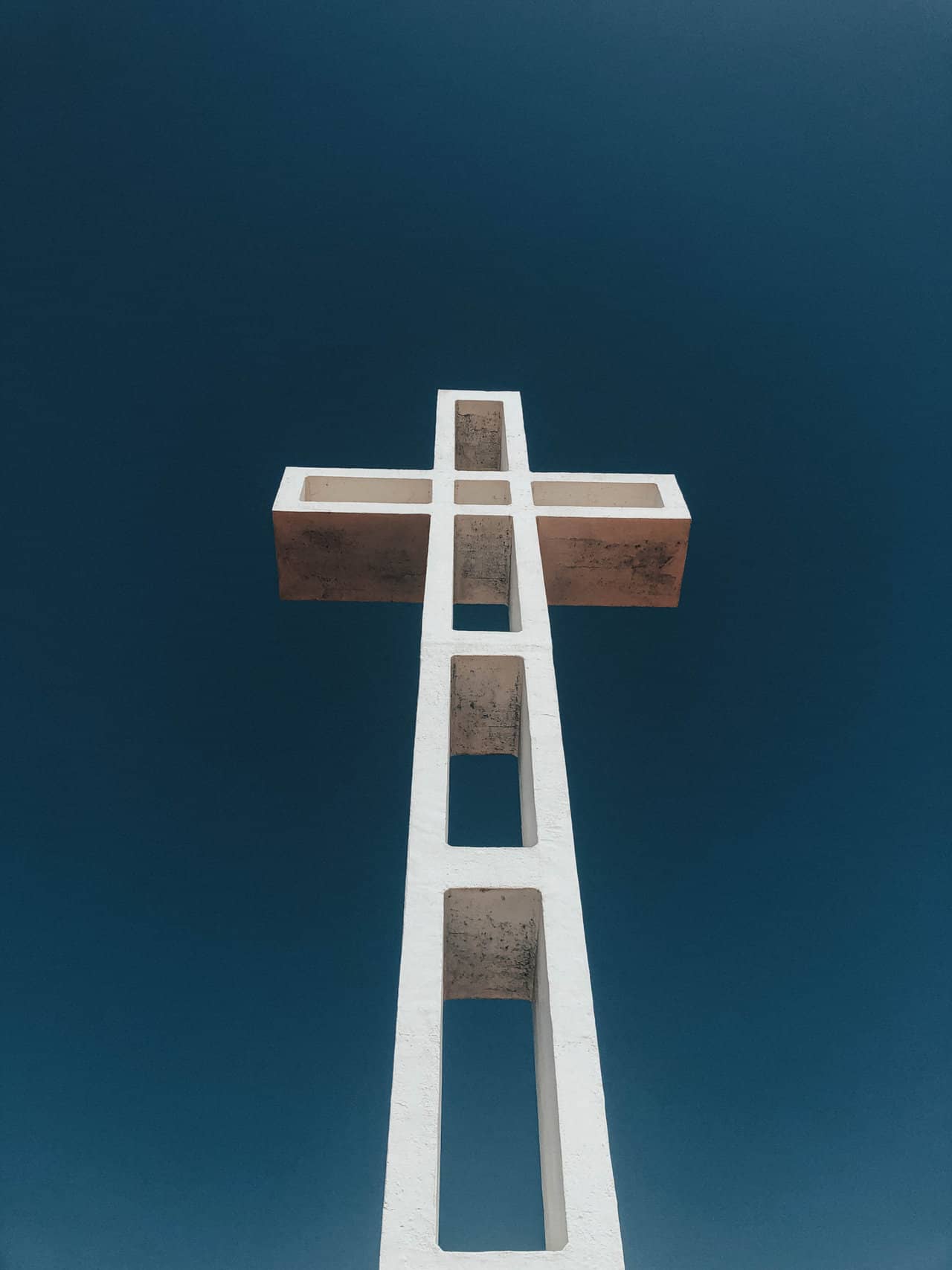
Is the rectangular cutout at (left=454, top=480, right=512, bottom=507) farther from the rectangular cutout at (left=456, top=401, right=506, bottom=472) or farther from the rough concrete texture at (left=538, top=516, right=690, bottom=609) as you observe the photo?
the rectangular cutout at (left=456, top=401, right=506, bottom=472)

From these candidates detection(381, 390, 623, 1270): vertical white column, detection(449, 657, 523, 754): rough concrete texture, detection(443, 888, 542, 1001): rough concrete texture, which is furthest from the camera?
detection(449, 657, 523, 754): rough concrete texture

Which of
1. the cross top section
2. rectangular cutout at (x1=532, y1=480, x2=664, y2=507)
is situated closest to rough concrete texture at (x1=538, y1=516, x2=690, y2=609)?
the cross top section

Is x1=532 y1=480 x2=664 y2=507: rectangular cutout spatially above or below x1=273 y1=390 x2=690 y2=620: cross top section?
above

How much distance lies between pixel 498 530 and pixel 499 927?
324cm

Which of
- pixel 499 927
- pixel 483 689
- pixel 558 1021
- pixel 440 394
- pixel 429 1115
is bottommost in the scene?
pixel 429 1115

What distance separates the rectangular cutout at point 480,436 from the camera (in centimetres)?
810

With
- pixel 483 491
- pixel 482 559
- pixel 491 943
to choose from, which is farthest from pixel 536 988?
pixel 483 491

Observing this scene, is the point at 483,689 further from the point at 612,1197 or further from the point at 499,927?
the point at 612,1197

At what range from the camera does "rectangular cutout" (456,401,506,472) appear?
26.6 ft

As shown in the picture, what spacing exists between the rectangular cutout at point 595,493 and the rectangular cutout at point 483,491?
8.2 inches

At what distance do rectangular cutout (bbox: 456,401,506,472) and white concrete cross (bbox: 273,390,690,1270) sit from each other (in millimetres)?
14

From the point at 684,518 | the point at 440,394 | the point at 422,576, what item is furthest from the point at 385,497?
the point at 684,518

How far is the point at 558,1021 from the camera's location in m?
3.54

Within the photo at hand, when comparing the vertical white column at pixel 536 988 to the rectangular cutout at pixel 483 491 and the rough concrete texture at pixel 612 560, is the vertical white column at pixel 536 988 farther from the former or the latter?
the rectangular cutout at pixel 483 491
